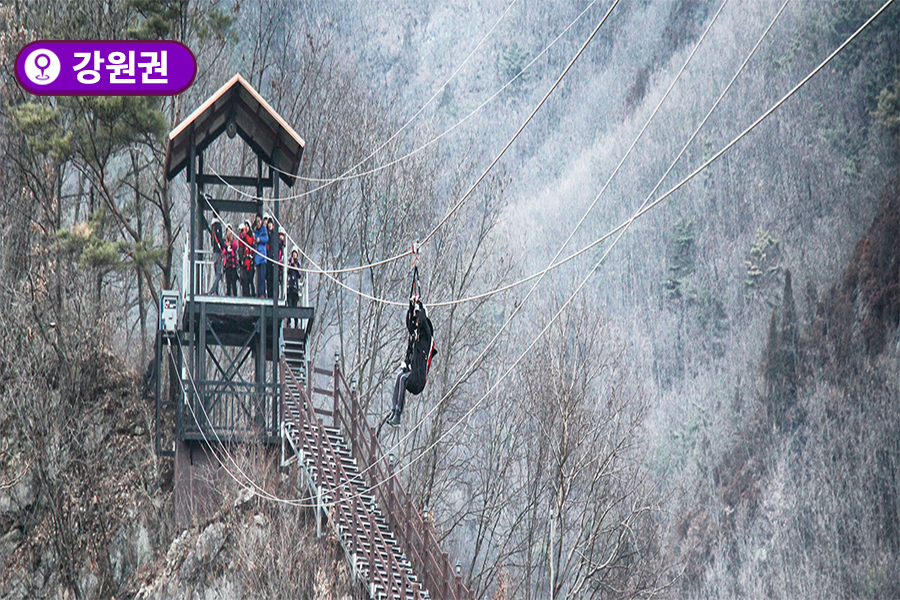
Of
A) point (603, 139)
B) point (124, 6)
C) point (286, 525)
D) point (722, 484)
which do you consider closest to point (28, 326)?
point (124, 6)

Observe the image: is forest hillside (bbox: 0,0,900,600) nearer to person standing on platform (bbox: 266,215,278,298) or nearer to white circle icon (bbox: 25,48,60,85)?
white circle icon (bbox: 25,48,60,85)

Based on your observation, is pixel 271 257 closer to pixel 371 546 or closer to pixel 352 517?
pixel 352 517

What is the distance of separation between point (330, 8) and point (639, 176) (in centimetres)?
1867

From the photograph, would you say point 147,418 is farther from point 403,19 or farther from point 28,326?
point 403,19

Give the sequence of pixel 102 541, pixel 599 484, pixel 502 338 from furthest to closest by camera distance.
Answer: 1. pixel 502 338
2. pixel 599 484
3. pixel 102 541

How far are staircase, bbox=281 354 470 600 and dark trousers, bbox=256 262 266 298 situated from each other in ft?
4.19

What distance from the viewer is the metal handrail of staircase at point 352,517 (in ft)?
78.6

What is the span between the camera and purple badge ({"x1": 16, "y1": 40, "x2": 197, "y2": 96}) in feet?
109

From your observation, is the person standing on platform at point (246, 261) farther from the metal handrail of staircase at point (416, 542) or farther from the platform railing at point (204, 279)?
the metal handrail of staircase at point (416, 542)

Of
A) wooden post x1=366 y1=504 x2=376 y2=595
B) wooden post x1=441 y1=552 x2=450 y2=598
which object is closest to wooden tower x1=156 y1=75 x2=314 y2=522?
wooden post x1=366 y1=504 x2=376 y2=595

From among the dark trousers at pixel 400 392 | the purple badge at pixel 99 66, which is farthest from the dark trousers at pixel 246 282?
the purple badge at pixel 99 66

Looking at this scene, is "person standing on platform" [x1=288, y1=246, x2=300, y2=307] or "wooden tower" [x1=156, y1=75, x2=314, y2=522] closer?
"wooden tower" [x1=156, y1=75, x2=314, y2=522]

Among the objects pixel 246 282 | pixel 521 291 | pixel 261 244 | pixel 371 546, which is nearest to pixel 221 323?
pixel 246 282

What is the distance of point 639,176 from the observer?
269ft
